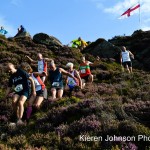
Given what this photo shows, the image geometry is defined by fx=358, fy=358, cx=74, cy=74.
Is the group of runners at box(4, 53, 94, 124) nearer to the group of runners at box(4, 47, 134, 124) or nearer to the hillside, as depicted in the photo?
the group of runners at box(4, 47, 134, 124)

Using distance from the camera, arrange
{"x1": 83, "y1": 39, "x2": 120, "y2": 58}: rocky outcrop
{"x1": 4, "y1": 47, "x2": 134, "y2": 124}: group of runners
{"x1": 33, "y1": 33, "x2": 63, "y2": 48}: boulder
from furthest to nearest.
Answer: {"x1": 33, "y1": 33, "x2": 63, "y2": 48}: boulder
{"x1": 83, "y1": 39, "x2": 120, "y2": 58}: rocky outcrop
{"x1": 4, "y1": 47, "x2": 134, "y2": 124}: group of runners

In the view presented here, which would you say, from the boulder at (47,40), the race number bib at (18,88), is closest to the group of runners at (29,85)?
the race number bib at (18,88)

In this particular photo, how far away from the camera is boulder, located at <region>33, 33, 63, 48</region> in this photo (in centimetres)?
3453

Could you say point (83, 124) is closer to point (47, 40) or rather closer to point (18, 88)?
point (18, 88)

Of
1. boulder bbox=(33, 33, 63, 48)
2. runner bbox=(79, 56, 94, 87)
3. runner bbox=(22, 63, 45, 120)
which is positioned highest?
boulder bbox=(33, 33, 63, 48)

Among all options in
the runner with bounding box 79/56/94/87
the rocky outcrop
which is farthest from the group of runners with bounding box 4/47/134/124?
the rocky outcrop

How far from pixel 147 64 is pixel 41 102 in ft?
62.0

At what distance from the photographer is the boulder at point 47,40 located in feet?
113

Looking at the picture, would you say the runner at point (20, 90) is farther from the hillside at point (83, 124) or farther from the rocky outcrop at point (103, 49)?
the rocky outcrop at point (103, 49)

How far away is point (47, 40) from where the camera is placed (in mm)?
35500

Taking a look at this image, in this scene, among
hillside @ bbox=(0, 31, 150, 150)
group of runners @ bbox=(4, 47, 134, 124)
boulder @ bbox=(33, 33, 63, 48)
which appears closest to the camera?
hillside @ bbox=(0, 31, 150, 150)

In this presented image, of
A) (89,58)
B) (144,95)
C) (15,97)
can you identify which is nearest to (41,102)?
(15,97)

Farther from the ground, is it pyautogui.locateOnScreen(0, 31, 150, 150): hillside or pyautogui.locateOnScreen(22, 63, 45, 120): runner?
pyautogui.locateOnScreen(22, 63, 45, 120): runner

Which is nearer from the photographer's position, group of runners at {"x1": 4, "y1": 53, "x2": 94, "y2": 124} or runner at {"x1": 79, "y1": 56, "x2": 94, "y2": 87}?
group of runners at {"x1": 4, "y1": 53, "x2": 94, "y2": 124}
